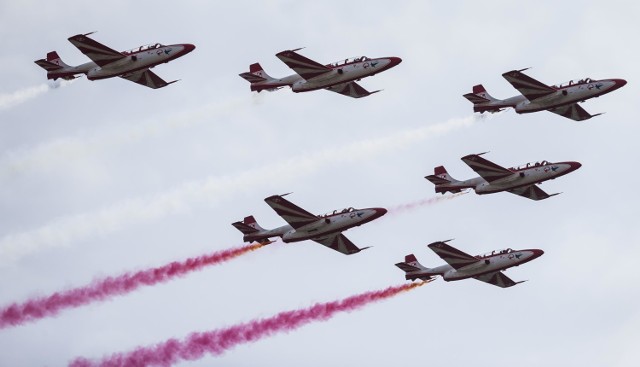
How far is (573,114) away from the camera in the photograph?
132m

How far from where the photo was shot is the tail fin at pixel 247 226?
121m

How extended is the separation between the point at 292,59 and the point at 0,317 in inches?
1160

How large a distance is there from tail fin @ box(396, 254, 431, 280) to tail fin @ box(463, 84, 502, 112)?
530 inches

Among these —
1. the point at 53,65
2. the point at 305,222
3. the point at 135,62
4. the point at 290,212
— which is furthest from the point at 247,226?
the point at 53,65

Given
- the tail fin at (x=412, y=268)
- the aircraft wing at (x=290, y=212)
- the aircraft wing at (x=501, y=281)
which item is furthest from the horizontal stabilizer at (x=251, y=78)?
the aircraft wing at (x=501, y=281)

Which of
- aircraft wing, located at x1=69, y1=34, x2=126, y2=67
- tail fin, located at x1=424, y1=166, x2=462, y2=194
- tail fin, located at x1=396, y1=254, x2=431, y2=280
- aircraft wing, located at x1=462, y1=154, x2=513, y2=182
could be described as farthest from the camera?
tail fin, located at x1=424, y1=166, x2=462, y2=194

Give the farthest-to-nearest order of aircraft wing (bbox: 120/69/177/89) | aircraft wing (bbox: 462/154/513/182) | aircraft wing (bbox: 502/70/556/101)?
aircraft wing (bbox: 462/154/513/182), aircraft wing (bbox: 502/70/556/101), aircraft wing (bbox: 120/69/177/89)

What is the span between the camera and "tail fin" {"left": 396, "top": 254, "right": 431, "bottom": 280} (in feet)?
424

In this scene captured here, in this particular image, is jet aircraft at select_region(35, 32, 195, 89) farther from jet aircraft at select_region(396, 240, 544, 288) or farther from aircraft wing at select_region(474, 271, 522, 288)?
aircraft wing at select_region(474, 271, 522, 288)

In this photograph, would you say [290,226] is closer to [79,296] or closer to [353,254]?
[353,254]

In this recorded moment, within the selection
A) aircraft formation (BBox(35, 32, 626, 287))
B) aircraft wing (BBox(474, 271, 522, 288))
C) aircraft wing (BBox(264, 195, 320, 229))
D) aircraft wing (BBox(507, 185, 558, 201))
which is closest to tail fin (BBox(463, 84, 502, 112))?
aircraft formation (BBox(35, 32, 626, 287))

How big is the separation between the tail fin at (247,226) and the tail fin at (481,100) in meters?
21.8

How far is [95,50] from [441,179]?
A: 32584mm

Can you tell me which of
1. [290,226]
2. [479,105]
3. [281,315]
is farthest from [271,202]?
[479,105]
